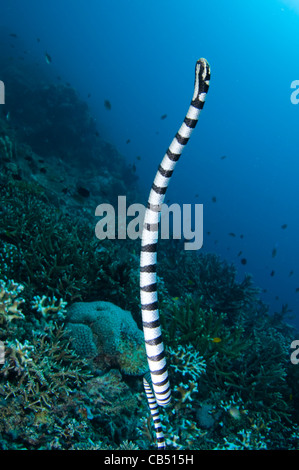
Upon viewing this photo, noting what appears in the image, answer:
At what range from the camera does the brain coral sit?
320 cm

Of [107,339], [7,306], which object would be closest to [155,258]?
[107,339]

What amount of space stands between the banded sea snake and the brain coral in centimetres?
63

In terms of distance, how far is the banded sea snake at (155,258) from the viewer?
2070 millimetres

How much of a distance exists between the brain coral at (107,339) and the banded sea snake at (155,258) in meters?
0.63

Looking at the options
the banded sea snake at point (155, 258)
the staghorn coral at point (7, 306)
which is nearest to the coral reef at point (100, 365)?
the staghorn coral at point (7, 306)

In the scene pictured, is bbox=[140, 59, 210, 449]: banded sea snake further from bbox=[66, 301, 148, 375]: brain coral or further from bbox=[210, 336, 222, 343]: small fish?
bbox=[210, 336, 222, 343]: small fish

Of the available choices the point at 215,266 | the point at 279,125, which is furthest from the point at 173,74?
the point at 215,266

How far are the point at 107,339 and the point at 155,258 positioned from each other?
53.3 inches

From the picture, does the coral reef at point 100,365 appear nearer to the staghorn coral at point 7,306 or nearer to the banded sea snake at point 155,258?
the staghorn coral at point 7,306

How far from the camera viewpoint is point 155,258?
2.48 m

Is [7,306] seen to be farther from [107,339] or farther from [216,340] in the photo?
[216,340]

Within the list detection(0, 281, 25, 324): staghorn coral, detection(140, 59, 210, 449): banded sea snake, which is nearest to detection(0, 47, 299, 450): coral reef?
detection(0, 281, 25, 324): staghorn coral

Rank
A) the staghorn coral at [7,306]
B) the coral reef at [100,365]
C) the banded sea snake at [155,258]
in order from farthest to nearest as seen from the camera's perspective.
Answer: the staghorn coral at [7,306], the coral reef at [100,365], the banded sea snake at [155,258]

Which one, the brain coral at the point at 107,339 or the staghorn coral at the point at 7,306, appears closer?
the staghorn coral at the point at 7,306
